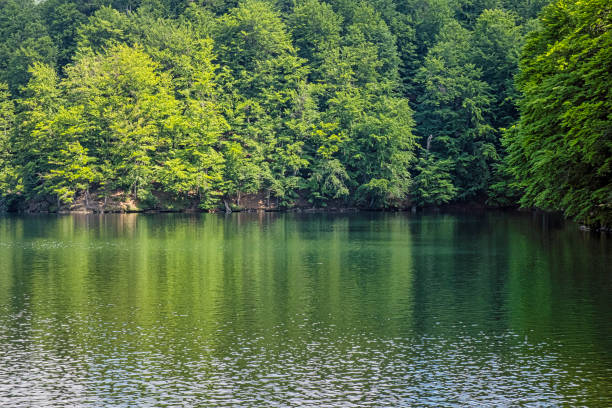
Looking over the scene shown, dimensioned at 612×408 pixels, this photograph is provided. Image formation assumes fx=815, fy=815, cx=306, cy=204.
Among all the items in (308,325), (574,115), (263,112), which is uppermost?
(263,112)

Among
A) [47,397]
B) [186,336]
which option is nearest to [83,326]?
[186,336]

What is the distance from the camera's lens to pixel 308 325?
23.8 meters

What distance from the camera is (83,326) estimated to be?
2369 centimetres

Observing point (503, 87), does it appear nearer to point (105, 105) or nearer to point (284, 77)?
point (284, 77)

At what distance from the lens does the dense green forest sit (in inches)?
3686

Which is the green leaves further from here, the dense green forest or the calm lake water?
the dense green forest

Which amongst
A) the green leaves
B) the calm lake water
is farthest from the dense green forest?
the calm lake water

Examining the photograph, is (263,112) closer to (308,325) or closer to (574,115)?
(574,115)

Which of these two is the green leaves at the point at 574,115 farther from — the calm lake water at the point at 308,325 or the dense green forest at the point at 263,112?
the dense green forest at the point at 263,112

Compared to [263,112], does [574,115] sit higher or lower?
lower

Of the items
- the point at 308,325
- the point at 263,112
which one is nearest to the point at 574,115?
the point at 308,325

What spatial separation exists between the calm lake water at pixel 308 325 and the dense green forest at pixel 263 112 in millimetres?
47657

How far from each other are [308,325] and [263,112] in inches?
3080

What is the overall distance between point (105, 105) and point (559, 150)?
61.9 metres
